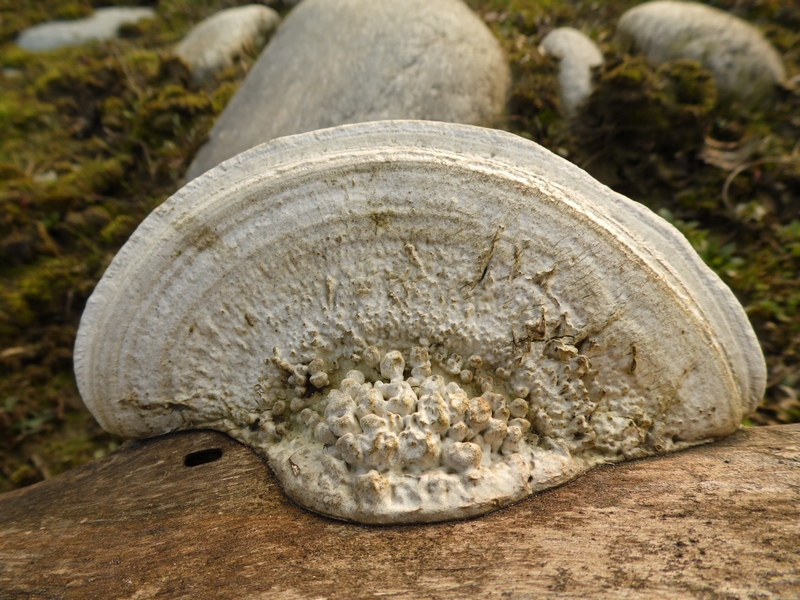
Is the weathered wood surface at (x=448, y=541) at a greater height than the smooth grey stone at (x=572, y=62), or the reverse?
the smooth grey stone at (x=572, y=62)

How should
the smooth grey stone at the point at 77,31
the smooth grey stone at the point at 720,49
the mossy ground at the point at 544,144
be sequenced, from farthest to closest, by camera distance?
the smooth grey stone at the point at 77,31 → the smooth grey stone at the point at 720,49 → the mossy ground at the point at 544,144

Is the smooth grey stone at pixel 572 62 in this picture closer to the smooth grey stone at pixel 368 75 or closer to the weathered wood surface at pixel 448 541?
the smooth grey stone at pixel 368 75

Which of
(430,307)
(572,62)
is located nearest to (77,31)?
(572,62)

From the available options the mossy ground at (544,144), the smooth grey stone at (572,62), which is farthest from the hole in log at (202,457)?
the smooth grey stone at (572,62)

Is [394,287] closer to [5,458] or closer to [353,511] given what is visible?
[353,511]

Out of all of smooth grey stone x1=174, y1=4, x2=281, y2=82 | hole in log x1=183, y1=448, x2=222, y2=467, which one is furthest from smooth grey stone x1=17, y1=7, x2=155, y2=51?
hole in log x1=183, y1=448, x2=222, y2=467

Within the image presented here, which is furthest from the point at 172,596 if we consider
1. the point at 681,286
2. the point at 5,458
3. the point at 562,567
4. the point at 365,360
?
the point at 5,458
